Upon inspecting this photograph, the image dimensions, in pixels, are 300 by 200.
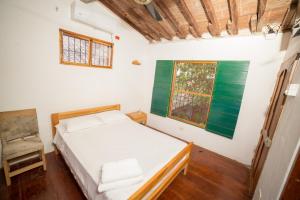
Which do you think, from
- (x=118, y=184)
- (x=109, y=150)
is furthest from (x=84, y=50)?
(x=118, y=184)

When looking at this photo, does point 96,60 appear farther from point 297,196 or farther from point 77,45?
point 297,196

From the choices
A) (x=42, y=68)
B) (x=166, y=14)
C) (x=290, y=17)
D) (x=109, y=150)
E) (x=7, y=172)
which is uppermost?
(x=166, y=14)

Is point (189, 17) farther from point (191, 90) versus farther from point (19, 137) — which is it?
point (19, 137)

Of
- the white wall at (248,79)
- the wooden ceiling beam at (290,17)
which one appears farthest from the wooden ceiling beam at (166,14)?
the wooden ceiling beam at (290,17)

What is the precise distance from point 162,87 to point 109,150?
2507 millimetres

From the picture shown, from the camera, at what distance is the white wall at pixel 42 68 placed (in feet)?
5.93

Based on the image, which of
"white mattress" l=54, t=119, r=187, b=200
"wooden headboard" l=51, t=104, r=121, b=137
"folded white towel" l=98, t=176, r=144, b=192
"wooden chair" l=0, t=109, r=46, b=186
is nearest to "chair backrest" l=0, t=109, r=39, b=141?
"wooden chair" l=0, t=109, r=46, b=186

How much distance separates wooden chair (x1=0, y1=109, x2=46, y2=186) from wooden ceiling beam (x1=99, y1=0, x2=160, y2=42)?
8.49ft

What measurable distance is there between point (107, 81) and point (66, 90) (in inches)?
37.1

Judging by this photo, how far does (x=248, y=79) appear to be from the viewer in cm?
252

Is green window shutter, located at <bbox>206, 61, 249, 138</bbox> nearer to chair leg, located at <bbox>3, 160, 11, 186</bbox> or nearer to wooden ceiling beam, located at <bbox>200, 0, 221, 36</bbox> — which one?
wooden ceiling beam, located at <bbox>200, 0, 221, 36</bbox>

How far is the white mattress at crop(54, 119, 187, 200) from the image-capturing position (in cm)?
135

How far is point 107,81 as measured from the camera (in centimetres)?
314

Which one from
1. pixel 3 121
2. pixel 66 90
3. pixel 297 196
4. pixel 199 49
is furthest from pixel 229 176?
pixel 3 121
